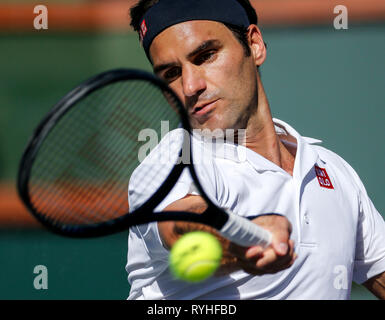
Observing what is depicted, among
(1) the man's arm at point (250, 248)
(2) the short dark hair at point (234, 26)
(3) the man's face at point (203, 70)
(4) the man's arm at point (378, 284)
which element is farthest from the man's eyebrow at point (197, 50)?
(4) the man's arm at point (378, 284)

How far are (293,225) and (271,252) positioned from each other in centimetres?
28

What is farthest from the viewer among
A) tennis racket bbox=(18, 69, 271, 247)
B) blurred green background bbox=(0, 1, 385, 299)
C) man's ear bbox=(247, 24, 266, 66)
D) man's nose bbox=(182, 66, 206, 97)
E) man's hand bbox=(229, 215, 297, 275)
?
blurred green background bbox=(0, 1, 385, 299)

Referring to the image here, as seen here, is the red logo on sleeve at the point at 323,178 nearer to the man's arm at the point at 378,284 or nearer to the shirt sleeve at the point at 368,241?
the shirt sleeve at the point at 368,241

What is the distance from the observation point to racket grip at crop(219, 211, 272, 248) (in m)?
1.12

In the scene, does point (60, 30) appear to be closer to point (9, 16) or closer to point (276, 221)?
point (9, 16)

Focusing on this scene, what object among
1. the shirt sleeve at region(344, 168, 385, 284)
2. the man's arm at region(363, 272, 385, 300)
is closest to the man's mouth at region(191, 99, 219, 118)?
the shirt sleeve at region(344, 168, 385, 284)

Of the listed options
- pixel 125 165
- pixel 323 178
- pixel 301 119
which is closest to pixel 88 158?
pixel 125 165

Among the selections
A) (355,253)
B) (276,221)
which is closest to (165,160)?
(276,221)

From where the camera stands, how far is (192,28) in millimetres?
1488

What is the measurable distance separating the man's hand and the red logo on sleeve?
40 cm

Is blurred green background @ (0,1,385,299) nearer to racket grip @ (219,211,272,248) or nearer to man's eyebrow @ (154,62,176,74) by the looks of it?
man's eyebrow @ (154,62,176,74)

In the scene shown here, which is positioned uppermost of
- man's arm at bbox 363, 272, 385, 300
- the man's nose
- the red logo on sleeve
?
the man's nose

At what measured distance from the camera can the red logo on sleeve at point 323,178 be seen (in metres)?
1.54
